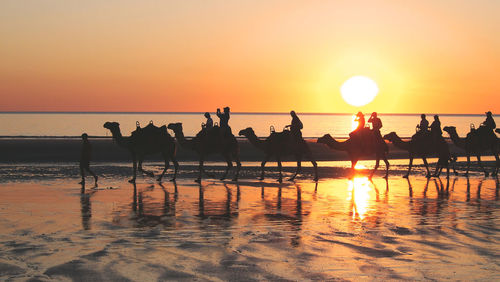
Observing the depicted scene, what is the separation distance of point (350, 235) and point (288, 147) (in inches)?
455

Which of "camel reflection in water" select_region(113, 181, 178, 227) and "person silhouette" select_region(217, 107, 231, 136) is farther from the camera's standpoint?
"person silhouette" select_region(217, 107, 231, 136)

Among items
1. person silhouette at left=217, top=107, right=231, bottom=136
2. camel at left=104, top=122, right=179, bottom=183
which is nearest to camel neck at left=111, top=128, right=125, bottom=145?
camel at left=104, top=122, right=179, bottom=183

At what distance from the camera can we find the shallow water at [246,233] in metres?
8.57

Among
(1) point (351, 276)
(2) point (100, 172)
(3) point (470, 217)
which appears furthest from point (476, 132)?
(1) point (351, 276)

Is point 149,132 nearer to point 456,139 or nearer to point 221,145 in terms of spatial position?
point 221,145

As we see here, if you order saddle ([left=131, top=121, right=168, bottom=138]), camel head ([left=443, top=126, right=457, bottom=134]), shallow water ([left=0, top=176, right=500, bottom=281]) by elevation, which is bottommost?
shallow water ([left=0, top=176, right=500, bottom=281])

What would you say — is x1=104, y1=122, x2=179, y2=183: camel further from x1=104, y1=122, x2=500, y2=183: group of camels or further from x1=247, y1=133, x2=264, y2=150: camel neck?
x1=247, y1=133, x2=264, y2=150: camel neck

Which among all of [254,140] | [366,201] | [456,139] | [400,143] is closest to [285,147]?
[254,140]

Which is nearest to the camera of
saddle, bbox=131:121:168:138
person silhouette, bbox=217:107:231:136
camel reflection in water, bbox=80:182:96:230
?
camel reflection in water, bbox=80:182:96:230

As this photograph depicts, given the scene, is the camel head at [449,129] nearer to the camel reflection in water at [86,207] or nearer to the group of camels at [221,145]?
the group of camels at [221,145]

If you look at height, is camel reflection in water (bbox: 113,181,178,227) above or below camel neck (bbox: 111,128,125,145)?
below

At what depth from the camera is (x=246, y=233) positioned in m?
11.3

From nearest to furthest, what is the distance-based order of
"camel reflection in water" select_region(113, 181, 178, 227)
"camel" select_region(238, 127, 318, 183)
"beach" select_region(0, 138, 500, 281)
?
"beach" select_region(0, 138, 500, 281) < "camel reflection in water" select_region(113, 181, 178, 227) < "camel" select_region(238, 127, 318, 183)

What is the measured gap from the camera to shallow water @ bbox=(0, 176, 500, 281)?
857cm
